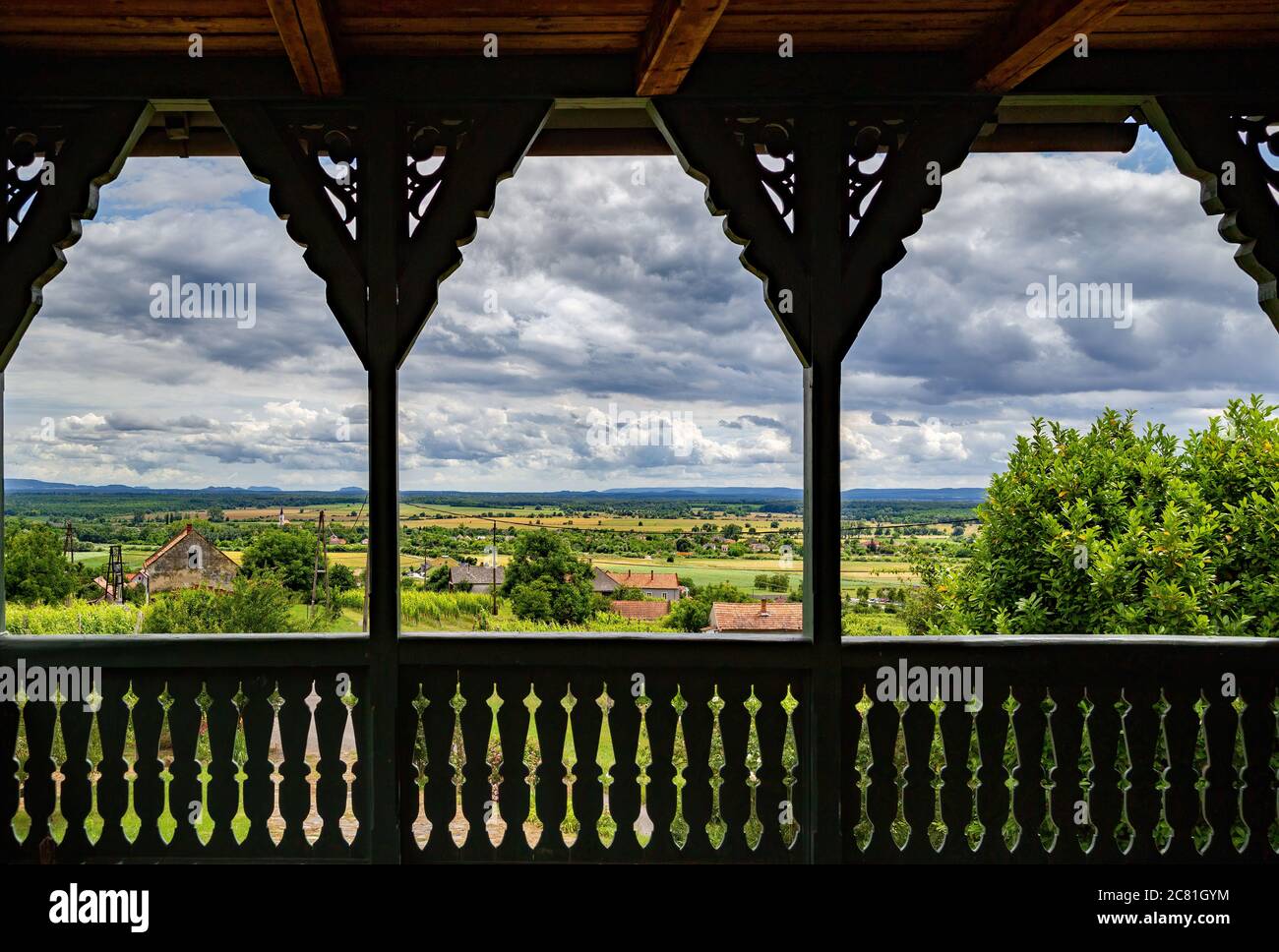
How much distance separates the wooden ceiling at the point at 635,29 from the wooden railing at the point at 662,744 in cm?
201

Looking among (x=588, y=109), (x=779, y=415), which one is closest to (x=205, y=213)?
(x=588, y=109)

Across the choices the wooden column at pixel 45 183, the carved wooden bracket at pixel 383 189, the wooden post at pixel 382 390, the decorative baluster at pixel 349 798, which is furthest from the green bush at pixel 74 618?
the carved wooden bracket at pixel 383 189

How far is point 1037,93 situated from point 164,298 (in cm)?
353

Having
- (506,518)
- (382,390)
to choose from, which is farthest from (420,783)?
(382,390)

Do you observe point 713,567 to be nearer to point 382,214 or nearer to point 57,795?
point 382,214

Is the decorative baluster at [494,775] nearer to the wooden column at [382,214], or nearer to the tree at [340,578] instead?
the wooden column at [382,214]

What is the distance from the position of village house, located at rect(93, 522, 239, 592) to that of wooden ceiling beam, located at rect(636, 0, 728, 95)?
2.84 metres

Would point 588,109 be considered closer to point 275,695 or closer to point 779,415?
point 779,415

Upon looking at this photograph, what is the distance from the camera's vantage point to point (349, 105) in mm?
2549

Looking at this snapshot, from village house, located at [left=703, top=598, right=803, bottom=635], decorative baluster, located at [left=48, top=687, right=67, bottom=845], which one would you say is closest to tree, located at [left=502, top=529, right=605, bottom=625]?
village house, located at [left=703, top=598, right=803, bottom=635]

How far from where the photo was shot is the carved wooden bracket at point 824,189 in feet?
8.41

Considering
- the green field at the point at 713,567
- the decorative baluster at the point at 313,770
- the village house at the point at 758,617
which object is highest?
the green field at the point at 713,567

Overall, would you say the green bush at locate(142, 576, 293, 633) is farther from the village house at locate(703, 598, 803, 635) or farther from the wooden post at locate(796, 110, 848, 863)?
the wooden post at locate(796, 110, 848, 863)

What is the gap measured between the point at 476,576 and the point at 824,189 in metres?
2.27
